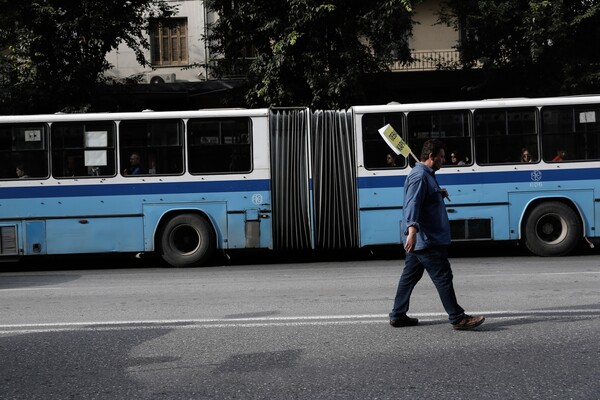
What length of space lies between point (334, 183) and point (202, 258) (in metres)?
2.76

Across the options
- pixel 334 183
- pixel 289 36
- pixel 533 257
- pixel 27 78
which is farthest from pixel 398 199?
pixel 27 78

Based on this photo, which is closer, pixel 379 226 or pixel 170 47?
pixel 379 226

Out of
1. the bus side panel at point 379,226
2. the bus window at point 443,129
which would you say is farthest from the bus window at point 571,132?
the bus side panel at point 379,226

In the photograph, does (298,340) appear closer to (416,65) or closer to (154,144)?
(154,144)

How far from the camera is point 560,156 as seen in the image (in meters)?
14.3

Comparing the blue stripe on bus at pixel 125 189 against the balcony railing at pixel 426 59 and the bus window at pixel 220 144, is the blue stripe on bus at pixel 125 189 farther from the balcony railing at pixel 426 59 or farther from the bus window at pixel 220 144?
the balcony railing at pixel 426 59

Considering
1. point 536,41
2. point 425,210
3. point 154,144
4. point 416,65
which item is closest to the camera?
point 425,210

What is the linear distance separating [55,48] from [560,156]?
13140 millimetres

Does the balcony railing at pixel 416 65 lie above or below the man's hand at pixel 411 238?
above

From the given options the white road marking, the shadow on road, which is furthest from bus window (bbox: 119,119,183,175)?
the white road marking

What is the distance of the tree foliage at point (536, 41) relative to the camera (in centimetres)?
1962

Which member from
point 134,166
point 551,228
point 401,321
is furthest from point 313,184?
point 401,321

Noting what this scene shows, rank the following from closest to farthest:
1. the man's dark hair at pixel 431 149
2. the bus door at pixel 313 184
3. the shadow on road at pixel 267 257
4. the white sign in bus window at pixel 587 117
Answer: the man's dark hair at pixel 431 149 → the white sign in bus window at pixel 587 117 → the bus door at pixel 313 184 → the shadow on road at pixel 267 257

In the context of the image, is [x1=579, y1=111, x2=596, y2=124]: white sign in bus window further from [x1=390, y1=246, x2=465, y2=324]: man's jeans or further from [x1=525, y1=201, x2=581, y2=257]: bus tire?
[x1=390, y1=246, x2=465, y2=324]: man's jeans
